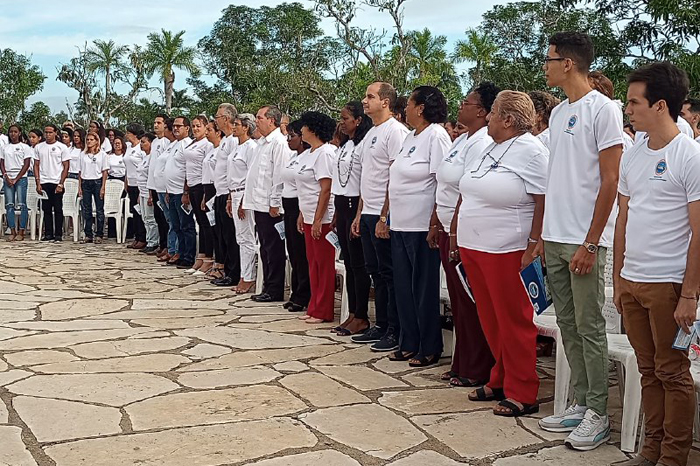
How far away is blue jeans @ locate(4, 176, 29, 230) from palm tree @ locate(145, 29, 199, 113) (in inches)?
775

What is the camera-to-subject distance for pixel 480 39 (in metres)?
31.2

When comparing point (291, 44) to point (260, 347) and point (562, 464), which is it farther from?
point (562, 464)

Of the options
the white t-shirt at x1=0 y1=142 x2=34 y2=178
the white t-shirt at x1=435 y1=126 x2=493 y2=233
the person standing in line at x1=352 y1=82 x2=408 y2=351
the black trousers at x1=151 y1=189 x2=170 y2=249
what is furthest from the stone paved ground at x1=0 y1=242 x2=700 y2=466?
the white t-shirt at x1=0 y1=142 x2=34 y2=178

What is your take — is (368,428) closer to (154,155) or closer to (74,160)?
(154,155)

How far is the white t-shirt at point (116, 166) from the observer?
1466 centimetres

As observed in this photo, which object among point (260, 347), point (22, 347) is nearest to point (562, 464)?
point (260, 347)

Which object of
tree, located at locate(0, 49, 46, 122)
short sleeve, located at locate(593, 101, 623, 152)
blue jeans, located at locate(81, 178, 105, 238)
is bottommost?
blue jeans, located at locate(81, 178, 105, 238)

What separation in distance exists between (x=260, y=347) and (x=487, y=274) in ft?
8.00

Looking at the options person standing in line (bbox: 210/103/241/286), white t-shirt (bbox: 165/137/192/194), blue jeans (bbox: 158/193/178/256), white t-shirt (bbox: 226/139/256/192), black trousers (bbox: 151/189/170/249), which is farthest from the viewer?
black trousers (bbox: 151/189/170/249)

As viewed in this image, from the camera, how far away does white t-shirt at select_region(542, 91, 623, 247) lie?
417cm

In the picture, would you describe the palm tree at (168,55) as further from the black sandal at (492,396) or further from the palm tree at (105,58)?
the black sandal at (492,396)

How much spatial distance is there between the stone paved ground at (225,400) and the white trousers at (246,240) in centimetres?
117

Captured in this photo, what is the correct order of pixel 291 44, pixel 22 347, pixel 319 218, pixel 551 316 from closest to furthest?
pixel 551 316
pixel 22 347
pixel 319 218
pixel 291 44

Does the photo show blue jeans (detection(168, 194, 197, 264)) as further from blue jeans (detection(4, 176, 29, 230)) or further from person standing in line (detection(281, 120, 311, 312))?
blue jeans (detection(4, 176, 29, 230))
